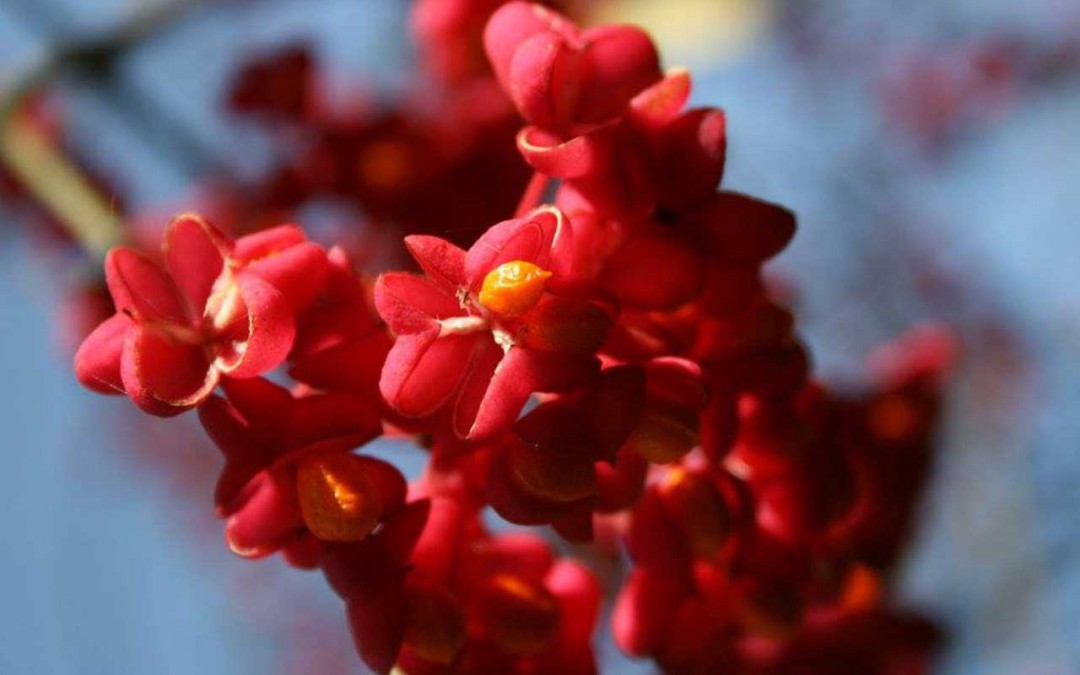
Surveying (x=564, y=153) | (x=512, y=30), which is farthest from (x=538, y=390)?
(x=512, y=30)

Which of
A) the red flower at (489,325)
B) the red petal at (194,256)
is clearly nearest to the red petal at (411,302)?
the red flower at (489,325)

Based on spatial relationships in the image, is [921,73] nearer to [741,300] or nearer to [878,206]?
[878,206]

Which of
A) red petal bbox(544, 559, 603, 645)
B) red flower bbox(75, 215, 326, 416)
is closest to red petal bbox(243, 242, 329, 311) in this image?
red flower bbox(75, 215, 326, 416)

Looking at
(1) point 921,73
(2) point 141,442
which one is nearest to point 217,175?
(2) point 141,442

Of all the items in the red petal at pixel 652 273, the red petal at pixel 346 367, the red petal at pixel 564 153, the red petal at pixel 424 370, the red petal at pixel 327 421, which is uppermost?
the red petal at pixel 564 153

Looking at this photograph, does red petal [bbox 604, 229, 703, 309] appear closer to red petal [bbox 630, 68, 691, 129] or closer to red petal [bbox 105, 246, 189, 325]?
red petal [bbox 630, 68, 691, 129]

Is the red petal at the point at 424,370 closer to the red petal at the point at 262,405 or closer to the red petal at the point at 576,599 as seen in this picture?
the red petal at the point at 262,405
